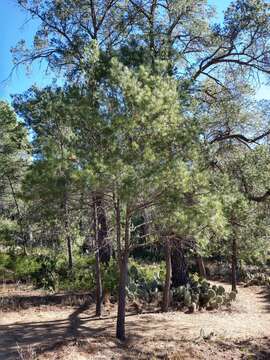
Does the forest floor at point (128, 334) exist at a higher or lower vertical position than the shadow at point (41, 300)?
lower

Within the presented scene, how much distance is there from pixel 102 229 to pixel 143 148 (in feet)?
15.3

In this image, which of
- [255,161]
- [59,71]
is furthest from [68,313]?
[59,71]

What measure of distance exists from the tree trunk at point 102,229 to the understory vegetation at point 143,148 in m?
0.07

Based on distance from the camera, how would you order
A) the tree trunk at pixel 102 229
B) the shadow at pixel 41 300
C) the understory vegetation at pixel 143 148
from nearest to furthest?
the understory vegetation at pixel 143 148 < the tree trunk at pixel 102 229 < the shadow at pixel 41 300

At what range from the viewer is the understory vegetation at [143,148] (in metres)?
6.54

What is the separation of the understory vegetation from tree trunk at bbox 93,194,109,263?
7 cm

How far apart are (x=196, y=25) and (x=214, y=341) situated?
7.68 m

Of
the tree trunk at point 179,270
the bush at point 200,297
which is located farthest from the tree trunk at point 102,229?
the bush at point 200,297

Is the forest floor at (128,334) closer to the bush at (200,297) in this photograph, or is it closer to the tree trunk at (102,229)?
the bush at (200,297)

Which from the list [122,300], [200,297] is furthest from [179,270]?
[122,300]

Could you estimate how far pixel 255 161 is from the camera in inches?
402

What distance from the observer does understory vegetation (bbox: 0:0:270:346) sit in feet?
21.5

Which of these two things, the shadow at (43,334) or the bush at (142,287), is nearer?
the shadow at (43,334)

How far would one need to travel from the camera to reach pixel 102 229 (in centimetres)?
1094
